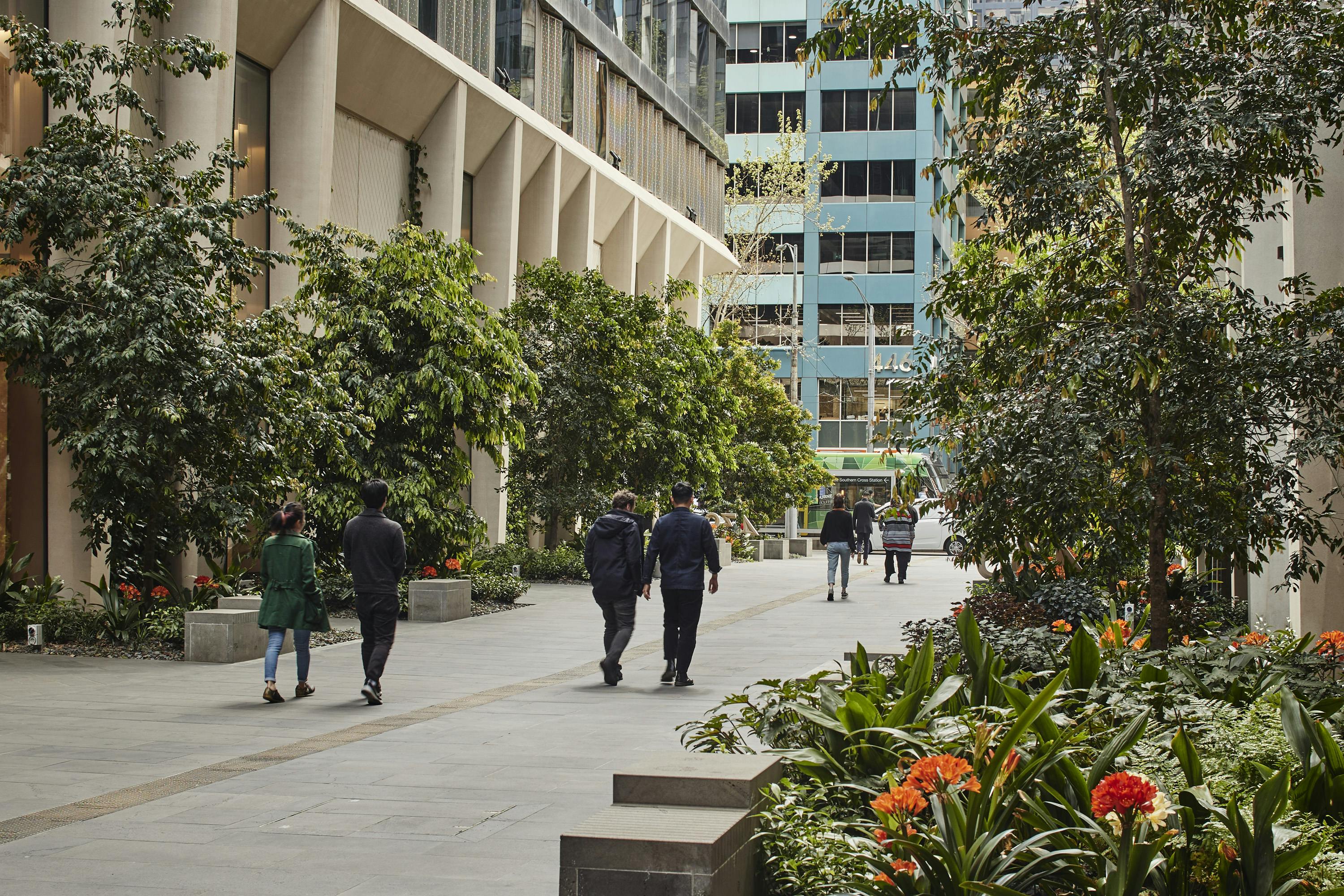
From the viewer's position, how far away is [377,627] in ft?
36.0

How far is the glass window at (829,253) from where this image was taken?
230ft

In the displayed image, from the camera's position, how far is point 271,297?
22062 millimetres

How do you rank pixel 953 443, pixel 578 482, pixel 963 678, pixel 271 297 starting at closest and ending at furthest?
1. pixel 963 678
2. pixel 953 443
3. pixel 271 297
4. pixel 578 482

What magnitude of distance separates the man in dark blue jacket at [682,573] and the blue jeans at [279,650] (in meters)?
3.07

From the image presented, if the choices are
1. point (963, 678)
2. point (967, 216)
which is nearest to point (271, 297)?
point (963, 678)

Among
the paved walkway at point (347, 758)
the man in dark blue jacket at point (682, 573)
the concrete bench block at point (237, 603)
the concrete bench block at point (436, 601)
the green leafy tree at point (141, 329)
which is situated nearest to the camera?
the paved walkway at point (347, 758)

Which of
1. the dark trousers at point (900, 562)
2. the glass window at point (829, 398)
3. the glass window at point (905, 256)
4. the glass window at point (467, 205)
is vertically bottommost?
the dark trousers at point (900, 562)

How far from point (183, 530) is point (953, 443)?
951 cm

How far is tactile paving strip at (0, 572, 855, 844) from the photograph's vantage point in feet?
21.5

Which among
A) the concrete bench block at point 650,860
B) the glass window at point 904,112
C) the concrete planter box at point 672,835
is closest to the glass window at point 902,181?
the glass window at point 904,112

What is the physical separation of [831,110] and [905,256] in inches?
350

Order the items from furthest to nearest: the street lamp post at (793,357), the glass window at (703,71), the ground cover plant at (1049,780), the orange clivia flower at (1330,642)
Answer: the glass window at (703,71) < the street lamp post at (793,357) < the orange clivia flower at (1330,642) < the ground cover plant at (1049,780)

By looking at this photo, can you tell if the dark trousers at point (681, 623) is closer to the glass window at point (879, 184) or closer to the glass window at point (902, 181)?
the glass window at point (902, 181)

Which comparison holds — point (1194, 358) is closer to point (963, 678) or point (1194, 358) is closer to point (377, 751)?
point (963, 678)
